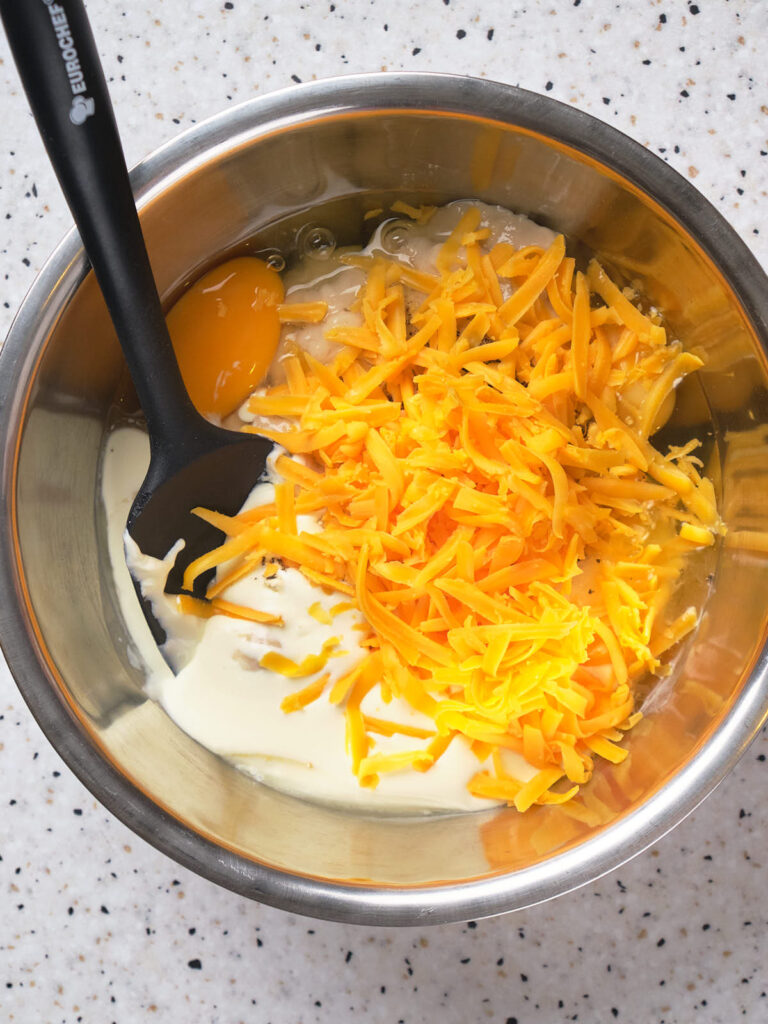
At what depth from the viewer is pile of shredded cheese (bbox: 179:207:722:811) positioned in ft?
2.75

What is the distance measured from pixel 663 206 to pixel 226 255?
0.46 m

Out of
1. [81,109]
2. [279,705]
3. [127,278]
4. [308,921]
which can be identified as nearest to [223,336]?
[127,278]

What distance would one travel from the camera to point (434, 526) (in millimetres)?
865

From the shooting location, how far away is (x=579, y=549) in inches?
34.1

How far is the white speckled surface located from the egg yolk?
0.19 m

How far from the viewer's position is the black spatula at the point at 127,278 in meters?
0.64

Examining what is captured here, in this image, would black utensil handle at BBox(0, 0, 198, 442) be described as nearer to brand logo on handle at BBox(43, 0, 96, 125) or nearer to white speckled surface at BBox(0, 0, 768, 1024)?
brand logo on handle at BBox(43, 0, 96, 125)

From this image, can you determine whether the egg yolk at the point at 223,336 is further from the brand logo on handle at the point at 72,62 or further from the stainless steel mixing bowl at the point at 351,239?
the brand logo on handle at the point at 72,62

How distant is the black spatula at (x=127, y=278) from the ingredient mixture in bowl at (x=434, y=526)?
0.09 feet

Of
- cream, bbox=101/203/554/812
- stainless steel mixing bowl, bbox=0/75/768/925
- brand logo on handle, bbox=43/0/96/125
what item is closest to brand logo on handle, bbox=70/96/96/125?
brand logo on handle, bbox=43/0/96/125

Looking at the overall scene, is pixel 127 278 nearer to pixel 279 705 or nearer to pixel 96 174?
pixel 96 174

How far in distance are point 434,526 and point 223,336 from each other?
316 millimetres

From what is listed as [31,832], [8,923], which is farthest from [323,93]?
[8,923]

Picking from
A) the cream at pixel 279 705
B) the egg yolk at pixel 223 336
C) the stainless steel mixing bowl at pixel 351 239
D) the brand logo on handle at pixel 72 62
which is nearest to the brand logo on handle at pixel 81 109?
the brand logo on handle at pixel 72 62
